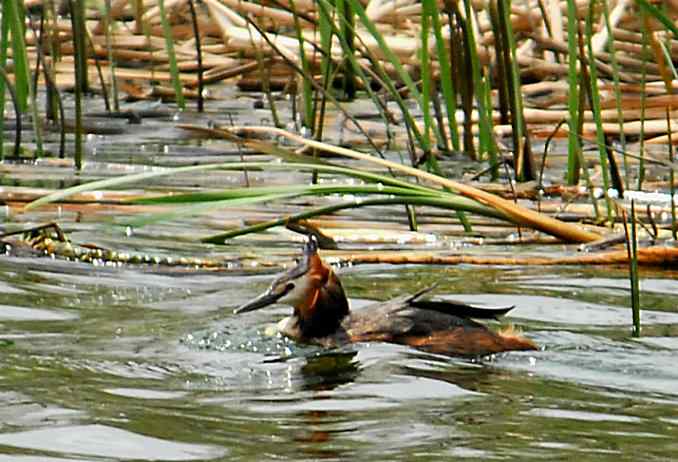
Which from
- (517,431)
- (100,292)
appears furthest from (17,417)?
(100,292)

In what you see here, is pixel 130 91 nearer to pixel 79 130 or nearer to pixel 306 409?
pixel 79 130

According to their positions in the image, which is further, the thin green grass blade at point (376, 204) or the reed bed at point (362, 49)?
the reed bed at point (362, 49)

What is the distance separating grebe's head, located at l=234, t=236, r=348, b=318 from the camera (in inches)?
179

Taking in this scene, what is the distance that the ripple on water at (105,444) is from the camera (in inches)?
123

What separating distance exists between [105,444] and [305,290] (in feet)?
4.56

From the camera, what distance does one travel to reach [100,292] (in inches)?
204

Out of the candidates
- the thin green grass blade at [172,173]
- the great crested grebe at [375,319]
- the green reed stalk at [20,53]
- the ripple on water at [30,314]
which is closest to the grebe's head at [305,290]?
the great crested grebe at [375,319]

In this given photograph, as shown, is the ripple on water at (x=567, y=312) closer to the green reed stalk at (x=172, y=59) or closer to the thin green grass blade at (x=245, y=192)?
the thin green grass blade at (x=245, y=192)

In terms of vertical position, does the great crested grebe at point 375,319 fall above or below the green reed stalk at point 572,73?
below

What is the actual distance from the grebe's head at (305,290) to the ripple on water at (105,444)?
1.24 meters

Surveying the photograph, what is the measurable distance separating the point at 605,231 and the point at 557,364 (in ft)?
6.52

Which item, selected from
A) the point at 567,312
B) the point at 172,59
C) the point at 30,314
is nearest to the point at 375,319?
the point at 567,312

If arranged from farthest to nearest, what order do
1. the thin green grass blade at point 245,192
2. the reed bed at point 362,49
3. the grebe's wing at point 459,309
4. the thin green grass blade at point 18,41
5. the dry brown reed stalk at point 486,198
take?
the reed bed at point 362,49
the thin green grass blade at point 18,41
the dry brown reed stalk at point 486,198
the grebe's wing at point 459,309
the thin green grass blade at point 245,192

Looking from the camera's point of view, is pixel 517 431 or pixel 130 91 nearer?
pixel 517 431
